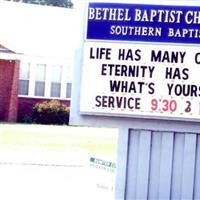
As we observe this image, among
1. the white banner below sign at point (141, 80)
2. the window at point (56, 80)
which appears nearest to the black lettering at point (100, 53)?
the white banner below sign at point (141, 80)

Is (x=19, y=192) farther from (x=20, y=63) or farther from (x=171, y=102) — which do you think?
(x=20, y=63)

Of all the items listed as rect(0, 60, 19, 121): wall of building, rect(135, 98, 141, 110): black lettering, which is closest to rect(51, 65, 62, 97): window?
rect(0, 60, 19, 121): wall of building

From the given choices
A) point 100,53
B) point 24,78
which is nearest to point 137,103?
point 100,53

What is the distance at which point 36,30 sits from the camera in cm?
3291

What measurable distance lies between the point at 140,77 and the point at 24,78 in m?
23.8

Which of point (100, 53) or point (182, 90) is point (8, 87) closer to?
point (100, 53)

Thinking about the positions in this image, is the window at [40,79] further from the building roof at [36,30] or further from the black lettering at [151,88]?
the black lettering at [151,88]

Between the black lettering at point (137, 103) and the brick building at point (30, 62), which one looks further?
the brick building at point (30, 62)

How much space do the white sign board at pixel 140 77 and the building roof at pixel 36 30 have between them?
2322 cm

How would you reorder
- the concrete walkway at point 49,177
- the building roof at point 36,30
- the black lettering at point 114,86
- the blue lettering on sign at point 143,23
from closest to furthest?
the blue lettering on sign at point 143,23, the black lettering at point 114,86, the concrete walkway at point 49,177, the building roof at point 36,30

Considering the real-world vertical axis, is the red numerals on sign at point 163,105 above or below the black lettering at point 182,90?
below

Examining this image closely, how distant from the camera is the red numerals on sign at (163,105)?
17.6 ft

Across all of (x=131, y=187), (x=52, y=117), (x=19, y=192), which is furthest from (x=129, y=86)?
(x=52, y=117)

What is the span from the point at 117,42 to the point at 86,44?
0.32 metres
